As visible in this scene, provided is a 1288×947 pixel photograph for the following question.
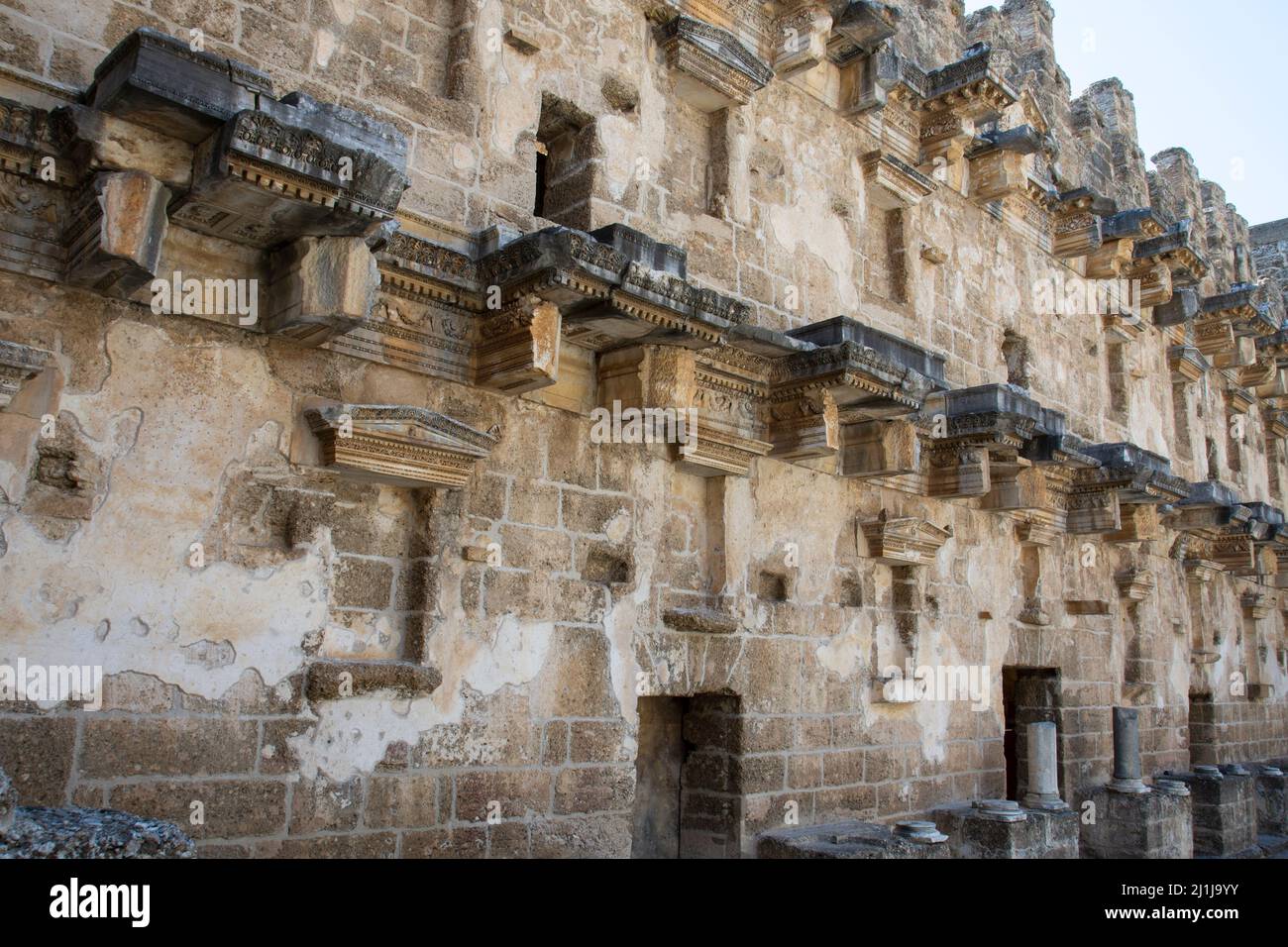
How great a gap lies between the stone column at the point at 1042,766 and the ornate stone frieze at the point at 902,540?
2064mm

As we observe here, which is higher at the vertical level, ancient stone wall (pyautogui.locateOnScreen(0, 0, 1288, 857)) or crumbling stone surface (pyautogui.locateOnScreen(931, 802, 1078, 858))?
ancient stone wall (pyautogui.locateOnScreen(0, 0, 1288, 857))

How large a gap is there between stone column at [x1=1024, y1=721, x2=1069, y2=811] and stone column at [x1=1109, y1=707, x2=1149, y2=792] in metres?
1.36

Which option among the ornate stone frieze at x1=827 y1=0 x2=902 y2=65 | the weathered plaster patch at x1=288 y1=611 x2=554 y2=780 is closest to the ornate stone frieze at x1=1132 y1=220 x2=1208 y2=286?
the ornate stone frieze at x1=827 y1=0 x2=902 y2=65

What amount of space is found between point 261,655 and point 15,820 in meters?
1.34

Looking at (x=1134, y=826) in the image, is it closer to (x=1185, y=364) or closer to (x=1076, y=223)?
(x=1076, y=223)

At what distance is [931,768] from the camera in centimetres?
788

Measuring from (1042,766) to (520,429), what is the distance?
5.89 meters

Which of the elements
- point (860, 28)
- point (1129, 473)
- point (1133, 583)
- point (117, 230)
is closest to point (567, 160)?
point (860, 28)

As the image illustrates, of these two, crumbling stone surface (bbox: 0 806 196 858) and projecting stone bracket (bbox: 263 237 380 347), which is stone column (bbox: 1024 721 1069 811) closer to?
projecting stone bracket (bbox: 263 237 380 347)

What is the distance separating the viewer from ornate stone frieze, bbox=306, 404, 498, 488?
Result: 4461 millimetres

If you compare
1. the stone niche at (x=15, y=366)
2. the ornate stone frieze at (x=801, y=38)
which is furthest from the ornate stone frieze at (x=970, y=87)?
the stone niche at (x=15, y=366)

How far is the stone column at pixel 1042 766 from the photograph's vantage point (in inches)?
339
